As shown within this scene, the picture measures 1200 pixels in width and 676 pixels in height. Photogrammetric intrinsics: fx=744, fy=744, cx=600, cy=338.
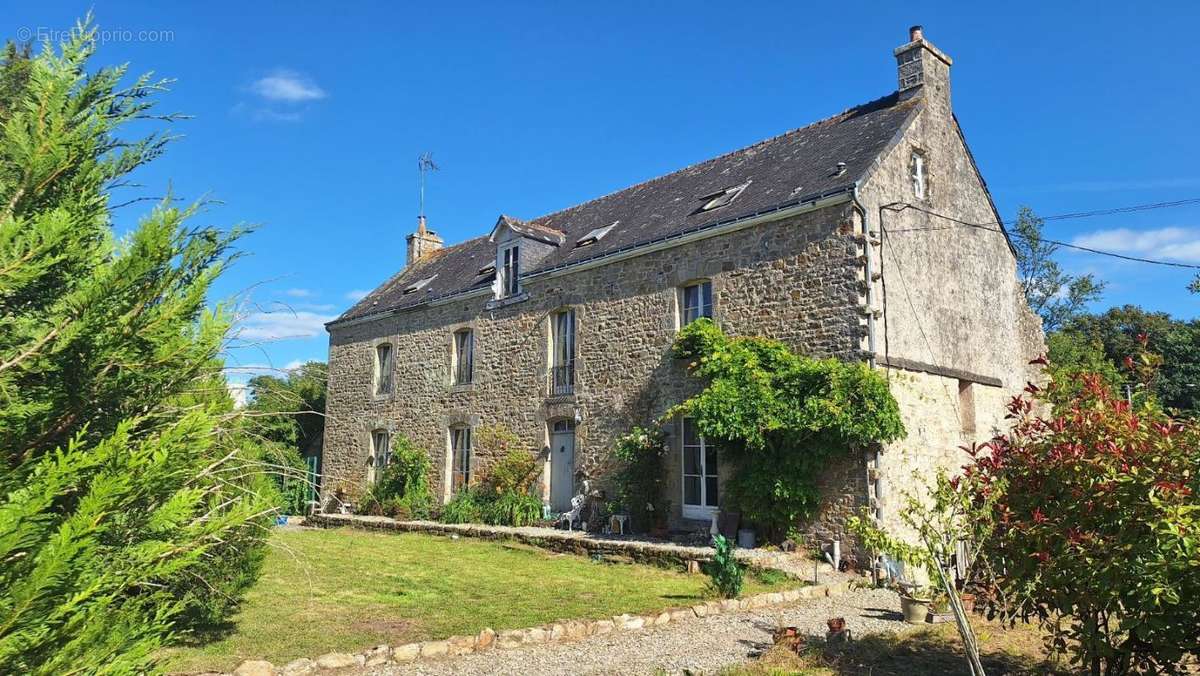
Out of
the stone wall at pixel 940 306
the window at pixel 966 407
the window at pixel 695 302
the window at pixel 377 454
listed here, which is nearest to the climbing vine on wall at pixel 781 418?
the stone wall at pixel 940 306

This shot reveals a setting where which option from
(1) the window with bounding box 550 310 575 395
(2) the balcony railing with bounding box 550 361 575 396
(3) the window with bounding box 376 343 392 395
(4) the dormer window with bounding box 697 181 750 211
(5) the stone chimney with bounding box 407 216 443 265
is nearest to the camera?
(4) the dormer window with bounding box 697 181 750 211

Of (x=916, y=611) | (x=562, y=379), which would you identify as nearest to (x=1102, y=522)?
(x=916, y=611)

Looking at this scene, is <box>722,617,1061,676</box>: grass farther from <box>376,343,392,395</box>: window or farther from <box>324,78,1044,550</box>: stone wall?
<box>376,343,392,395</box>: window

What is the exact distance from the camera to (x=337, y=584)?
9.44m

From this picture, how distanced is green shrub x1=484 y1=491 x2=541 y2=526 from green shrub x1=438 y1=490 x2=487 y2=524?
0.29 metres

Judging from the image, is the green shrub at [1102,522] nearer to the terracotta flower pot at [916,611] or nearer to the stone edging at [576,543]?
the terracotta flower pot at [916,611]

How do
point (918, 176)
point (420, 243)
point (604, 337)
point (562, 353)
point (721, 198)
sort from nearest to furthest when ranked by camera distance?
point (918, 176)
point (721, 198)
point (604, 337)
point (562, 353)
point (420, 243)

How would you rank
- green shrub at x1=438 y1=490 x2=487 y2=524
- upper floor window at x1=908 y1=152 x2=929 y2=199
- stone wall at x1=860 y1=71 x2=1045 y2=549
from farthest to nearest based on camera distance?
green shrub at x1=438 y1=490 x2=487 y2=524 → upper floor window at x1=908 y1=152 x2=929 y2=199 → stone wall at x1=860 y1=71 x2=1045 y2=549

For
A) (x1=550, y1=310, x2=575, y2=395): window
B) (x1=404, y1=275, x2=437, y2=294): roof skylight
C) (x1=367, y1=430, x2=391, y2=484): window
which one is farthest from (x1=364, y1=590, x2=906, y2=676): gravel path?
(x1=404, y1=275, x2=437, y2=294): roof skylight

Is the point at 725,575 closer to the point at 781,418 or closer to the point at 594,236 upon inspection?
the point at 781,418

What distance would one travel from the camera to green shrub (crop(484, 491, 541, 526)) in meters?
15.3

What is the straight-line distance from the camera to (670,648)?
6.71 meters

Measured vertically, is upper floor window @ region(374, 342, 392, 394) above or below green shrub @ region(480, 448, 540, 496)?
above

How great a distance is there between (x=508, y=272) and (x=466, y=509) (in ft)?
17.9
